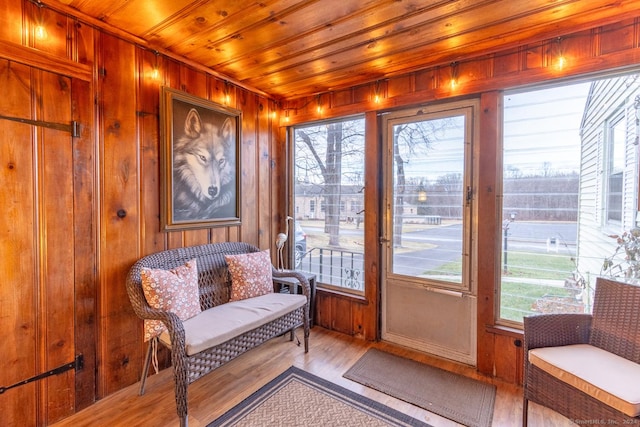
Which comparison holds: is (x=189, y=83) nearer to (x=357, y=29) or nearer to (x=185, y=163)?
(x=185, y=163)

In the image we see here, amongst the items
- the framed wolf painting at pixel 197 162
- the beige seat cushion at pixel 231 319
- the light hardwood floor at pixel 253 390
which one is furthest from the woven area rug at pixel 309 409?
the framed wolf painting at pixel 197 162

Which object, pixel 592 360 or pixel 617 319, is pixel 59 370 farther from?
pixel 617 319

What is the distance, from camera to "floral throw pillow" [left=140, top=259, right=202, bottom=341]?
6.48ft

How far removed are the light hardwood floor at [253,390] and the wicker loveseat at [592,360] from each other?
348mm

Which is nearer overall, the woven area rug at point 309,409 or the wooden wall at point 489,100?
the woven area rug at point 309,409

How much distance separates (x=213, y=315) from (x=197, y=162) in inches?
51.0

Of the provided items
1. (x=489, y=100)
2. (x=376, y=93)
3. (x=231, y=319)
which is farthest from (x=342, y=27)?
(x=231, y=319)

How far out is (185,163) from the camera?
2461 millimetres

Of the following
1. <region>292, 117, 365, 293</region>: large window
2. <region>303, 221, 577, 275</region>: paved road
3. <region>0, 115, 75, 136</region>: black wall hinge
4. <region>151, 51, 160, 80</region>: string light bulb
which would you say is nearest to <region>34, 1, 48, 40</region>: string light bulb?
<region>0, 115, 75, 136</region>: black wall hinge

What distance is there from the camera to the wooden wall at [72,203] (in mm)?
1664

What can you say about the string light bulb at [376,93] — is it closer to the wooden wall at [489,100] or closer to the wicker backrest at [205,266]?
the wooden wall at [489,100]

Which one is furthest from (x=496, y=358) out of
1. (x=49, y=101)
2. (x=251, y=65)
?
(x=49, y=101)

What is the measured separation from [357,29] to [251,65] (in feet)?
3.41

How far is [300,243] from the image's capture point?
3479 millimetres
